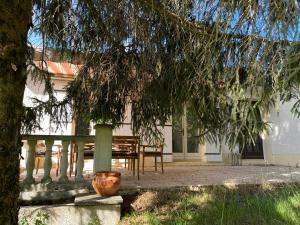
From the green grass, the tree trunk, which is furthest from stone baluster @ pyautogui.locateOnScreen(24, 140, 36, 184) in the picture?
the tree trunk

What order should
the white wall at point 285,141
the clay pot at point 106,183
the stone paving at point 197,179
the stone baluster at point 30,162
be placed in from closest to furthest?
the clay pot at point 106,183 → the stone baluster at point 30,162 → the stone paving at point 197,179 → the white wall at point 285,141

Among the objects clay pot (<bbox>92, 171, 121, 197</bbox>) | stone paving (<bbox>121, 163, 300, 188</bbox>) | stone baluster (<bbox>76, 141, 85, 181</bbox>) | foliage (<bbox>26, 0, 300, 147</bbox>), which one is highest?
foliage (<bbox>26, 0, 300, 147</bbox>)

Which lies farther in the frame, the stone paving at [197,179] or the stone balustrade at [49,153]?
the stone paving at [197,179]

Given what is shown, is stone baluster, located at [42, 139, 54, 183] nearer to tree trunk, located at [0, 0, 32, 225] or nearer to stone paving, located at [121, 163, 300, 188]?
stone paving, located at [121, 163, 300, 188]

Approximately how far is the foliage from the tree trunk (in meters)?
1.00

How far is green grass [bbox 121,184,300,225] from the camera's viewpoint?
114 inches

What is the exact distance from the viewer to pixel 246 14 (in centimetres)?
180

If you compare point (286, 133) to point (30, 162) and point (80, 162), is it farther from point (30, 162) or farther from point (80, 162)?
point (30, 162)

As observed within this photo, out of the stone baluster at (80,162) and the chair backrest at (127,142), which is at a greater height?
the chair backrest at (127,142)

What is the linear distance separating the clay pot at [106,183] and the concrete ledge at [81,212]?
12 cm

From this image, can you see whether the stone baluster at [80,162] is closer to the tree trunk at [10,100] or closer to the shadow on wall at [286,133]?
the tree trunk at [10,100]

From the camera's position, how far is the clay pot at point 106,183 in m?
3.39

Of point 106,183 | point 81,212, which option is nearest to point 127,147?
point 106,183

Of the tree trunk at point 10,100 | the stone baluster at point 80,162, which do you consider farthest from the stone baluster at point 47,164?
the tree trunk at point 10,100
